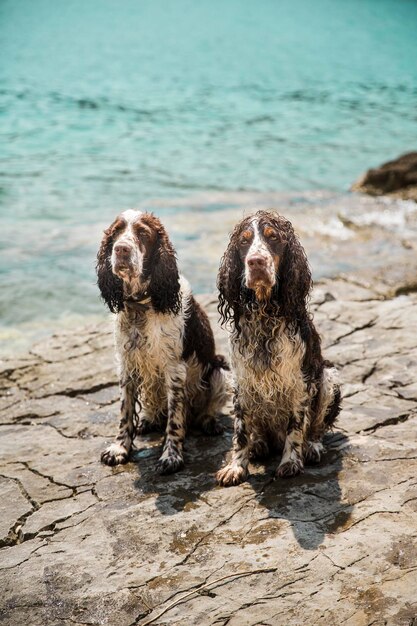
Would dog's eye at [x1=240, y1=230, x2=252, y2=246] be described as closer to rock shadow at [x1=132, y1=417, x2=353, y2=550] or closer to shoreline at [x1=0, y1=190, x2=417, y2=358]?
rock shadow at [x1=132, y1=417, x2=353, y2=550]

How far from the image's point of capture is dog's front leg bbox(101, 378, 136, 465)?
19.3 ft

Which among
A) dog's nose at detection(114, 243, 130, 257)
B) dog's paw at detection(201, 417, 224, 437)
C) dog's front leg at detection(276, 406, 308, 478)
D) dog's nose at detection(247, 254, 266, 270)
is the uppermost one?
dog's nose at detection(114, 243, 130, 257)

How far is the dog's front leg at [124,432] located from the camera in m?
5.88

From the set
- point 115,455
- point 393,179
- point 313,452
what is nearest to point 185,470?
point 115,455

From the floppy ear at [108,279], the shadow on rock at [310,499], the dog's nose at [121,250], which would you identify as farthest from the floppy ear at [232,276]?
the shadow on rock at [310,499]

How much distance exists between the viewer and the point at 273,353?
17.5ft

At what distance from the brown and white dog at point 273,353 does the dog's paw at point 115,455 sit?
0.82 m

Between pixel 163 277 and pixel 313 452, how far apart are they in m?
1.60

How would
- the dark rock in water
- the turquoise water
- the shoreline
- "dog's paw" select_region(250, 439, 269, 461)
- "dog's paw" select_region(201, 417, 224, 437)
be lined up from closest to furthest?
"dog's paw" select_region(250, 439, 269, 461) → "dog's paw" select_region(201, 417, 224, 437) → the shoreline → the turquoise water → the dark rock in water

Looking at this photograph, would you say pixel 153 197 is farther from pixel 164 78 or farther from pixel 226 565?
pixel 164 78

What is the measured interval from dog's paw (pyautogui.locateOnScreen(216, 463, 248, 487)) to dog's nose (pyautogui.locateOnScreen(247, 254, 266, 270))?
56.6 inches

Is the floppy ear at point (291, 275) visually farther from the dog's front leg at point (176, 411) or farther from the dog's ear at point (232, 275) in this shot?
the dog's front leg at point (176, 411)

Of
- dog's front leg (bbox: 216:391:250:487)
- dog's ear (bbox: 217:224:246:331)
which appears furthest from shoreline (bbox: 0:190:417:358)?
dog's ear (bbox: 217:224:246:331)

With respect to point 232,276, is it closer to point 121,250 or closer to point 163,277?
point 163,277
